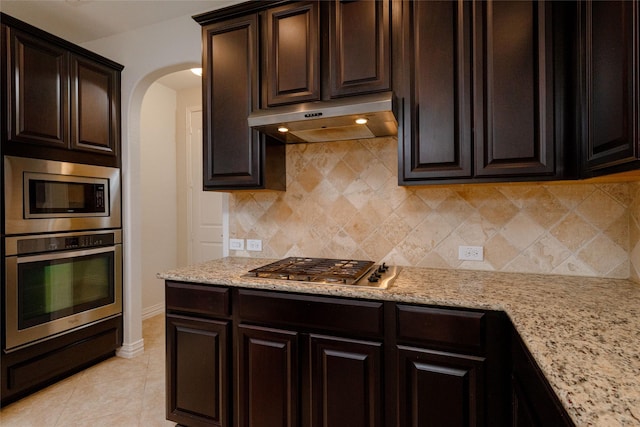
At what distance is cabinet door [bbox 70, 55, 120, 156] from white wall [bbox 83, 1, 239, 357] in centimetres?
9

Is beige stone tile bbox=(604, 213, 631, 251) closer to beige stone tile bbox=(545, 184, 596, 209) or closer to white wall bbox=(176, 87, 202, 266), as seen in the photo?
beige stone tile bbox=(545, 184, 596, 209)

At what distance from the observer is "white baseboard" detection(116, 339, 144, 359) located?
117 inches

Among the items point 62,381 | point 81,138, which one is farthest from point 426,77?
point 62,381

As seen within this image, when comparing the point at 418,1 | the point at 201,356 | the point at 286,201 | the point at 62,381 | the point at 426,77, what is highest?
the point at 418,1

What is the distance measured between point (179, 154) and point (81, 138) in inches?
70.8

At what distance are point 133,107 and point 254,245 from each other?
179 cm

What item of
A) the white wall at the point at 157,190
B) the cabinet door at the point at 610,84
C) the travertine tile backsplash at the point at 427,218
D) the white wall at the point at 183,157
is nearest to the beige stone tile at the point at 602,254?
the travertine tile backsplash at the point at 427,218

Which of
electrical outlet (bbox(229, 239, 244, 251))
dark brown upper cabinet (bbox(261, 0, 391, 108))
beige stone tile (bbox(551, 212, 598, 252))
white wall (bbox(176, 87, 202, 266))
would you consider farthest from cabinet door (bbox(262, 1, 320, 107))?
white wall (bbox(176, 87, 202, 266))

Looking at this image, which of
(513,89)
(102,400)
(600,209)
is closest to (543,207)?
(600,209)

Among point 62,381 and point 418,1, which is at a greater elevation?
point 418,1

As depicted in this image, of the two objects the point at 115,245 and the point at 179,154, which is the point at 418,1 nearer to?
the point at 115,245

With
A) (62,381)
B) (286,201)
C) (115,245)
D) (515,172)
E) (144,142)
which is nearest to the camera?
(515,172)

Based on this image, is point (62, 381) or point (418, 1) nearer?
point (418, 1)

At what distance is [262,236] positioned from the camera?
8.08 feet
